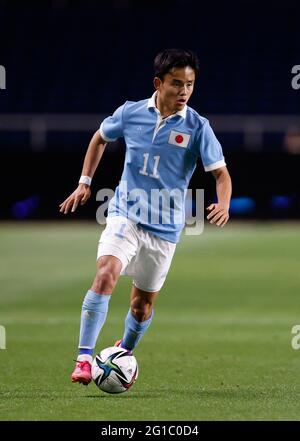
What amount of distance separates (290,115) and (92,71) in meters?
5.91

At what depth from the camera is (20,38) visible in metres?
33.2

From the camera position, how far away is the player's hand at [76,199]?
738cm

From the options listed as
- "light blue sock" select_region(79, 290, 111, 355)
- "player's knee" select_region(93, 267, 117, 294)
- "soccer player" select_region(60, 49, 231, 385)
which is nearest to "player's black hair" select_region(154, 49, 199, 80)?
"soccer player" select_region(60, 49, 231, 385)

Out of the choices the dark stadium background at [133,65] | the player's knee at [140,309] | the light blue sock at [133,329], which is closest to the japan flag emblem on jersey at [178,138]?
the player's knee at [140,309]

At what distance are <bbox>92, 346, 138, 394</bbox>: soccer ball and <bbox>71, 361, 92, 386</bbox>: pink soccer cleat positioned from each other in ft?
0.26

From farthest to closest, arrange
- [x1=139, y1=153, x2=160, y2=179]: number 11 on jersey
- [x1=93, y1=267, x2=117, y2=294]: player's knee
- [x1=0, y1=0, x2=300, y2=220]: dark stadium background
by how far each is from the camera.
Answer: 1. [x1=0, y1=0, x2=300, y2=220]: dark stadium background
2. [x1=139, y1=153, x2=160, y2=179]: number 11 on jersey
3. [x1=93, y1=267, x2=117, y2=294]: player's knee

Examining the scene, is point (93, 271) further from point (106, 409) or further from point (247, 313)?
point (106, 409)

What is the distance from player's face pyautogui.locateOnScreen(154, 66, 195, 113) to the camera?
7.19m

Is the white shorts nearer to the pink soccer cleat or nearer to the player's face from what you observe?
the pink soccer cleat

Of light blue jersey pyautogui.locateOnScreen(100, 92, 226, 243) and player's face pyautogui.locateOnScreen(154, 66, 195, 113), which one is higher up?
player's face pyautogui.locateOnScreen(154, 66, 195, 113)

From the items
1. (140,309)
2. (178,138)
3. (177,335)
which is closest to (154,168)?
(178,138)

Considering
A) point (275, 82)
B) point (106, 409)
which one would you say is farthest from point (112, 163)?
point (106, 409)

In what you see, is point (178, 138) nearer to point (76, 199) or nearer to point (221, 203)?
point (221, 203)
